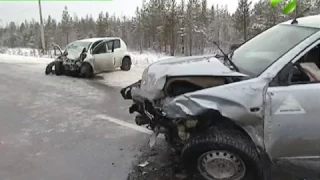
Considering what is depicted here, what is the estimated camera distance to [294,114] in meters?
3.14

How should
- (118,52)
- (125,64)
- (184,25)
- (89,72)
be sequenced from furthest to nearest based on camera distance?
(184,25) → (125,64) → (118,52) → (89,72)

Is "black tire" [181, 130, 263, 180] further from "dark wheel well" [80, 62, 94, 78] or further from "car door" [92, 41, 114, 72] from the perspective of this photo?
"car door" [92, 41, 114, 72]

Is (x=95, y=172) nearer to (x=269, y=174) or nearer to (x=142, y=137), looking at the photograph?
(x=142, y=137)

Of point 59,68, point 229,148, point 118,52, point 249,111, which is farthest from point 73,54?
point 249,111

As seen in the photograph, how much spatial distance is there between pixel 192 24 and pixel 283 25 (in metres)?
39.7

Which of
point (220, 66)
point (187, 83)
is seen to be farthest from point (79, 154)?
point (220, 66)

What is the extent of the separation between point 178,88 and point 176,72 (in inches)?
7.0

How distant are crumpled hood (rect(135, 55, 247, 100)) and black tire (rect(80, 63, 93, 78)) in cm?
751

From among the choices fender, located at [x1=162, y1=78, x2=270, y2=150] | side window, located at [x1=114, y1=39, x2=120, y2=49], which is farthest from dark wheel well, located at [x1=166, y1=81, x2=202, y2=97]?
side window, located at [x1=114, y1=39, x2=120, y2=49]

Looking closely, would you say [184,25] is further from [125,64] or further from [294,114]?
[294,114]

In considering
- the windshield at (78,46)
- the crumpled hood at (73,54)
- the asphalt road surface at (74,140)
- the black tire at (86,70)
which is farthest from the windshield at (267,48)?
the windshield at (78,46)

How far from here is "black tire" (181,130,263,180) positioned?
131 inches

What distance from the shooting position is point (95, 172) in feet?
13.0

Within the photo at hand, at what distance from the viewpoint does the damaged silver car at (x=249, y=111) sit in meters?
3.16
